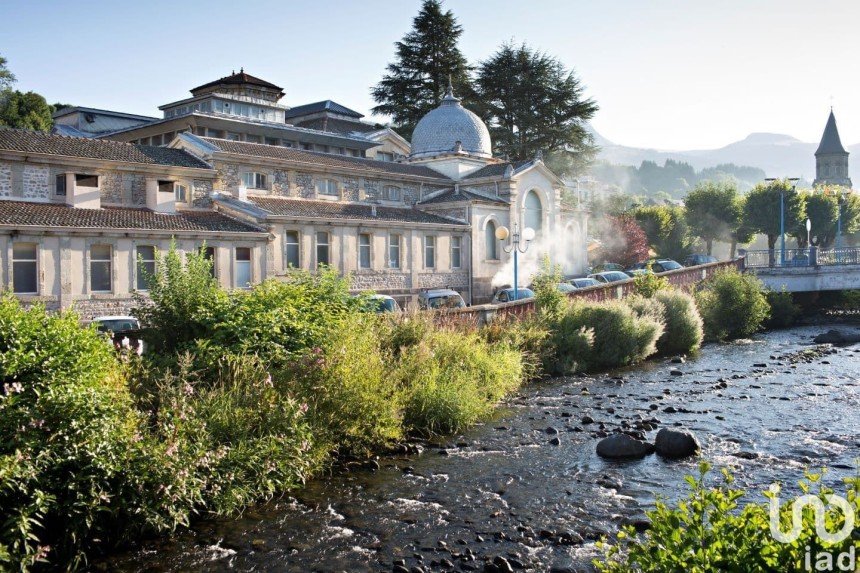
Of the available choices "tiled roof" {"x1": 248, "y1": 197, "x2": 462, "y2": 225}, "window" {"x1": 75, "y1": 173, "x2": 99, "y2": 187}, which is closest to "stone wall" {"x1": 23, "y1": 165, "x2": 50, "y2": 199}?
"window" {"x1": 75, "y1": 173, "x2": 99, "y2": 187}

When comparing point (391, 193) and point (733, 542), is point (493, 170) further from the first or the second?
point (733, 542)

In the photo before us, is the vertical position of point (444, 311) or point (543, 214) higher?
point (543, 214)

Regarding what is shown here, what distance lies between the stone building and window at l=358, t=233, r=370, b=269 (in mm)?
50

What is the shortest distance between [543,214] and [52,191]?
94.6 ft

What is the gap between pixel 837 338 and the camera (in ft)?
105

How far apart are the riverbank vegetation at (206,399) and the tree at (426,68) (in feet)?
133

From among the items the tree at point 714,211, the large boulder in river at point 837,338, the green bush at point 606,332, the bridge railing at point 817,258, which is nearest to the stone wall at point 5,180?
the green bush at point 606,332

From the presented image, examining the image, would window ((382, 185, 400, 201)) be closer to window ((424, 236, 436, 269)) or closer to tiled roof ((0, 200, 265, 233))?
window ((424, 236, 436, 269))

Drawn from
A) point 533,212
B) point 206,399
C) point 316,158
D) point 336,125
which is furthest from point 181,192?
point 336,125

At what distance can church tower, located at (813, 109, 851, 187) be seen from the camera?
111m

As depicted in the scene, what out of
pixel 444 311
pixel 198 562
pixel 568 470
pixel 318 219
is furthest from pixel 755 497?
pixel 318 219

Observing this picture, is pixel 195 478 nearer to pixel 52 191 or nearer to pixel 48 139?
pixel 52 191

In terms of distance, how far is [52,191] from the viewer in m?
30.0

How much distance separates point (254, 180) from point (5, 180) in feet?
37.3
